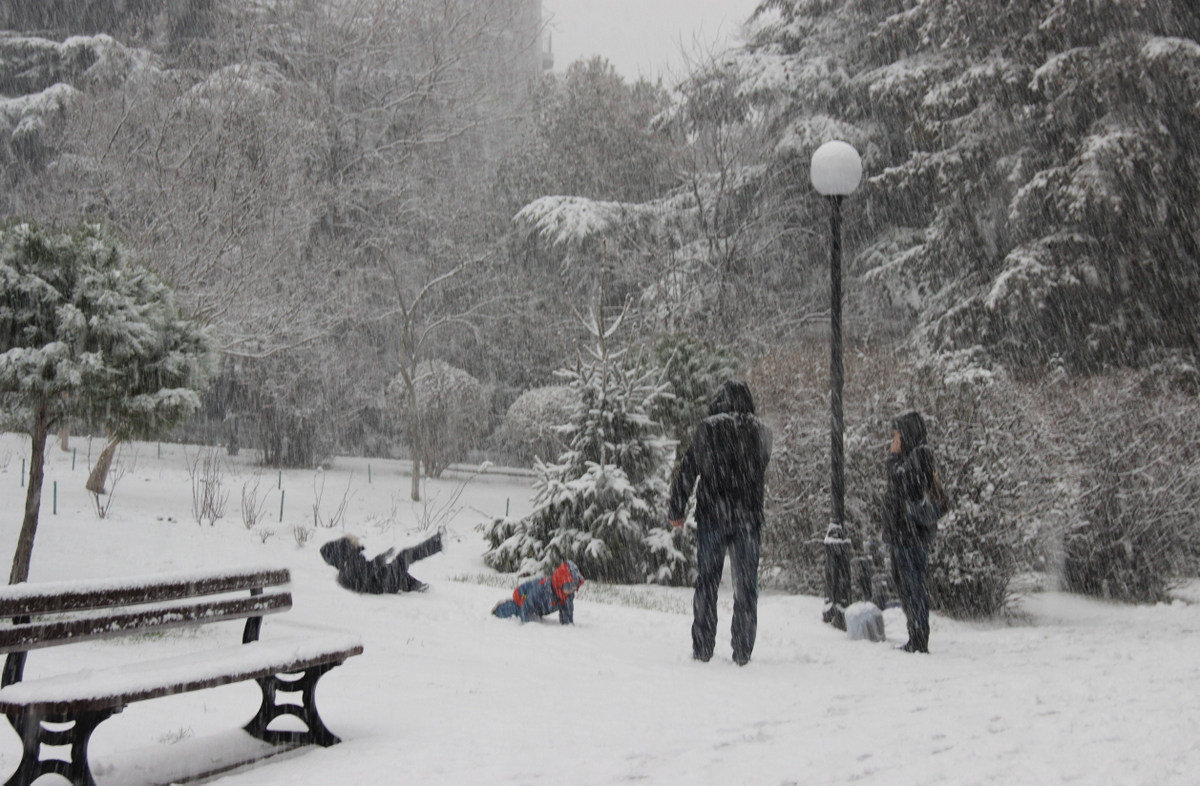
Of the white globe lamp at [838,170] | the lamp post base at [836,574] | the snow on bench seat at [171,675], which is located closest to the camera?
the snow on bench seat at [171,675]

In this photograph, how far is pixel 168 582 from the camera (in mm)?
4641

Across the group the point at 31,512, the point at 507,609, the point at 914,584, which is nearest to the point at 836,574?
the point at 914,584

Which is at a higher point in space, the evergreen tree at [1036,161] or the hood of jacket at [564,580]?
the evergreen tree at [1036,161]

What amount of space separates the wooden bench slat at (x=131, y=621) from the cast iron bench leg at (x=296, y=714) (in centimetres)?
53

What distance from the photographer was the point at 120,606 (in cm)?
448

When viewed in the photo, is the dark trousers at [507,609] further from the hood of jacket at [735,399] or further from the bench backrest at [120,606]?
the bench backrest at [120,606]

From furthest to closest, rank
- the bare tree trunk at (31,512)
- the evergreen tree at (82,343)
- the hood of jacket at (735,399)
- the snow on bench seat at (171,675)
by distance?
the bare tree trunk at (31,512) → the evergreen tree at (82,343) → the hood of jacket at (735,399) → the snow on bench seat at (171,675)

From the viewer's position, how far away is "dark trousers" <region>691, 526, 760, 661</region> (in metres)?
6.31

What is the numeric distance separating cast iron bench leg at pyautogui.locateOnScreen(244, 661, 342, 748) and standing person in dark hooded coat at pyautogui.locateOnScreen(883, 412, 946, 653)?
4.13 m

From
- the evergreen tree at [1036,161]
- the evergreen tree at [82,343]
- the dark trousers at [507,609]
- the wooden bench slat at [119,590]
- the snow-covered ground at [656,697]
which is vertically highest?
the evergreen tree at [1036,161]

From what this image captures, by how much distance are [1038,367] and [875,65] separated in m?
8.99

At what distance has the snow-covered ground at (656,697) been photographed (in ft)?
12.5

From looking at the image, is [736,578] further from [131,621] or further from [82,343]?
[82,343]

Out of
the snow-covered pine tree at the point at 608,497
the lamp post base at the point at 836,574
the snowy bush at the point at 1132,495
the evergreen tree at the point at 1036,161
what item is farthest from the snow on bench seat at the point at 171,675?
the evergreen tree at the point at 1036,161
